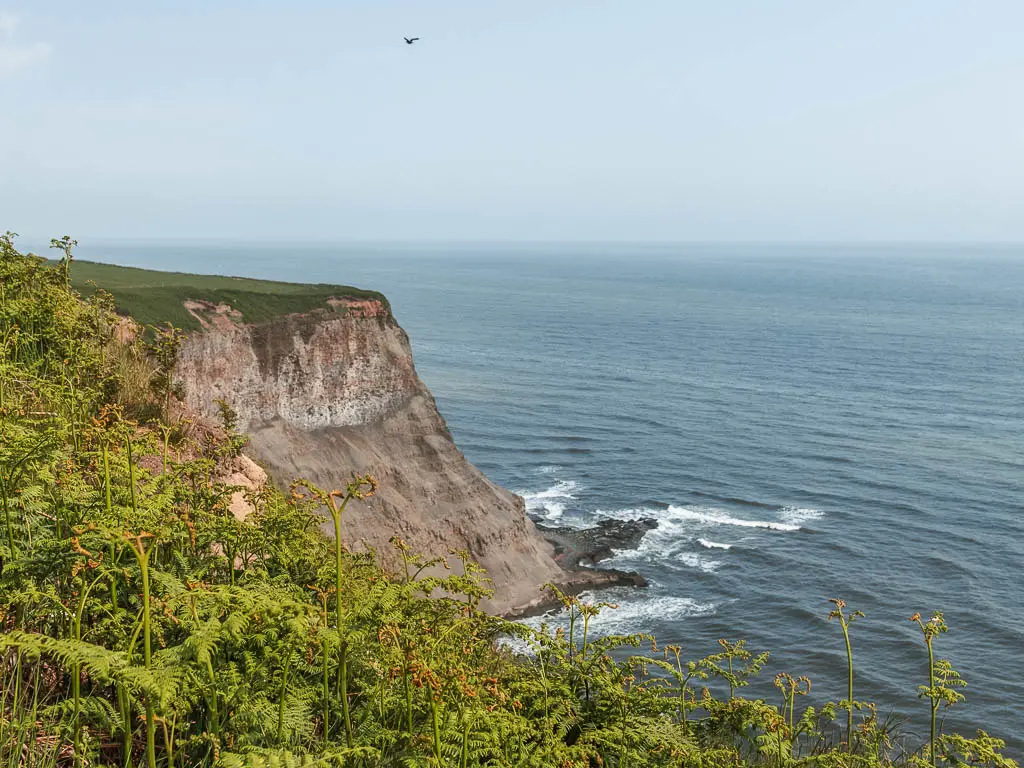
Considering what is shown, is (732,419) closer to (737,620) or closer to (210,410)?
(737,620)

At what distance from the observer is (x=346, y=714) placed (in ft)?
19.6

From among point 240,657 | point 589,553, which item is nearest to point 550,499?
point 589,553

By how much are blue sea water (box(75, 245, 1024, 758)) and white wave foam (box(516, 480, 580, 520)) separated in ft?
0.60

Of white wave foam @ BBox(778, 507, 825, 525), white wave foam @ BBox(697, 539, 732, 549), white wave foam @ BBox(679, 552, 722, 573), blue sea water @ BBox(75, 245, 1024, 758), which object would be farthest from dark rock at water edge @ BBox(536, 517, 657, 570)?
white wave foam @ BBox(778, 507, 825, 525)

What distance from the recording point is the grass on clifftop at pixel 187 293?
111 feet

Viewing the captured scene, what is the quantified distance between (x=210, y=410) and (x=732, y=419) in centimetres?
4727

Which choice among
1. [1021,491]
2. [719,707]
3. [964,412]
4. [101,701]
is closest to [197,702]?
[101,701]

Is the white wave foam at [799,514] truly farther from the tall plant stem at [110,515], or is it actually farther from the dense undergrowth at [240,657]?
the tall plant stem at [110,515]

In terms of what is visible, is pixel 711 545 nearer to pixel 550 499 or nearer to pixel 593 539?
pixel 593 539

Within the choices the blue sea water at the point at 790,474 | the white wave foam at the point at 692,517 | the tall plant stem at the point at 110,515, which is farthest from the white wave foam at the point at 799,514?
the tall plant stem at the point at 110,515

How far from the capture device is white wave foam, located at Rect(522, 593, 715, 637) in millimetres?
38094

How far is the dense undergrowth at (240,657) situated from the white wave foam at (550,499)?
42.5 metres

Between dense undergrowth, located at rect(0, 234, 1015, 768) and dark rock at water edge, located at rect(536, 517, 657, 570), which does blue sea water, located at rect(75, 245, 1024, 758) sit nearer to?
dark rock at water edge, located at rect(536, 517, 657, 570)

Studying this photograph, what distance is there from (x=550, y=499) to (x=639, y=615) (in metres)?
15.2
